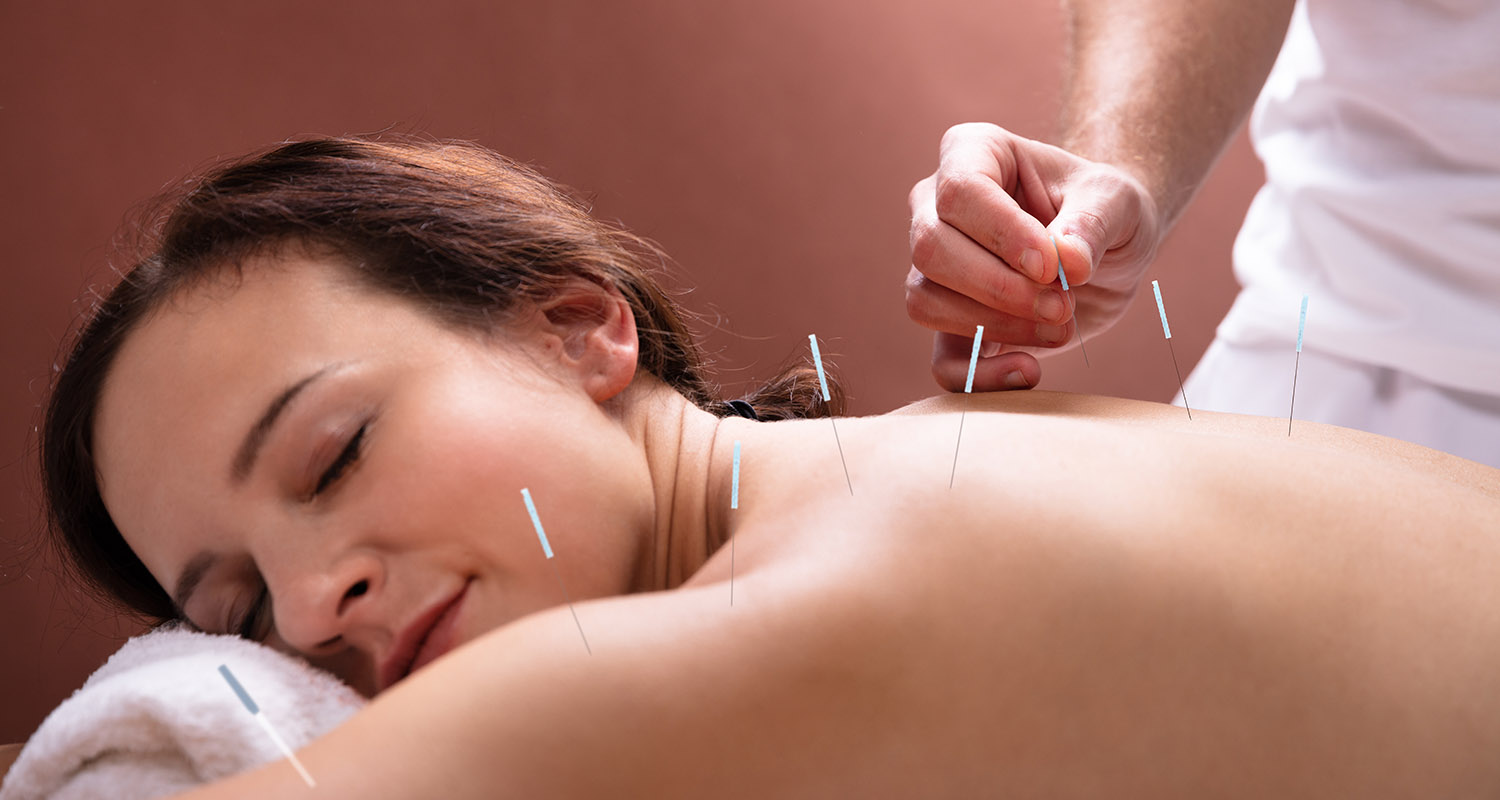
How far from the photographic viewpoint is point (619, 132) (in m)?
2.09

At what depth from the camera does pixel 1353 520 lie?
0.74 m

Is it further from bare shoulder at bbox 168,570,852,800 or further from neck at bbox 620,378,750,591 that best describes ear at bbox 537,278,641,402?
bare shoulder at bbox 168,570,852,800

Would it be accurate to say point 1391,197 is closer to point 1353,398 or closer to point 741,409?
point 1353,398

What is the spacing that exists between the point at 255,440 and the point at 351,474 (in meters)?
0.08

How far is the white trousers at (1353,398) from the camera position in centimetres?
128

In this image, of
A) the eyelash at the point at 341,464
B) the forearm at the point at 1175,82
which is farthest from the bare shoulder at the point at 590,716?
the forearm at the point at 1175,82

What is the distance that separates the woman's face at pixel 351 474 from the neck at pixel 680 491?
0.13 feet

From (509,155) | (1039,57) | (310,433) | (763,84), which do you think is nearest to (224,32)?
(509,155)

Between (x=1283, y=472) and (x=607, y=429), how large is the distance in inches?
21.8

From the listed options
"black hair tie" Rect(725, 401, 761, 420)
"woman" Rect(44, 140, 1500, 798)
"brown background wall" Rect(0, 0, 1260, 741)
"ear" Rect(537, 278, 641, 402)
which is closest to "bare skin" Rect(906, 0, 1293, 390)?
"woman" Rect(44, 140, 1500, 798)

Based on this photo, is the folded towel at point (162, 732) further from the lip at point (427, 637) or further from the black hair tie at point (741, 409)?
the black hair tie at point (741, 409)

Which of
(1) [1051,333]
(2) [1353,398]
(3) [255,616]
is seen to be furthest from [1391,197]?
(3) [255,616]

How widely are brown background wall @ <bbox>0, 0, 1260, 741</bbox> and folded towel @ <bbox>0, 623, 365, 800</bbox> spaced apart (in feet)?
3.34

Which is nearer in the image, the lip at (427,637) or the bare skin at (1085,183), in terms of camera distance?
the lip at (427,637)
